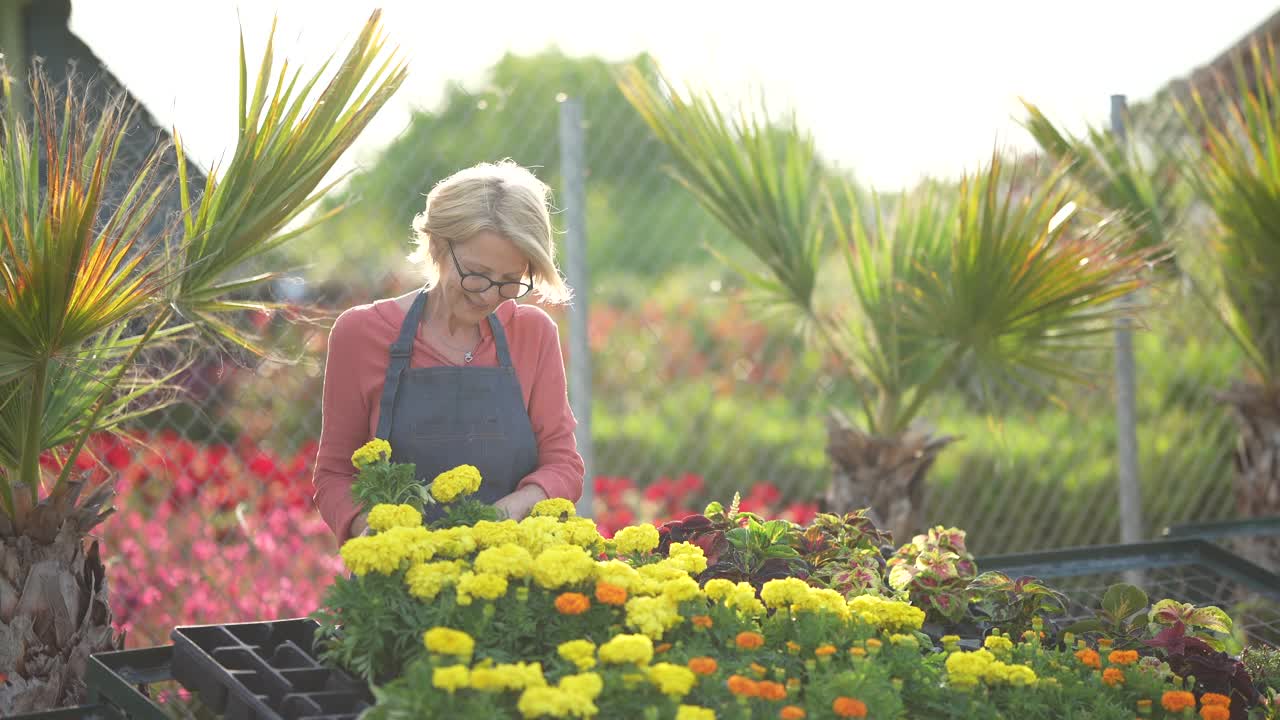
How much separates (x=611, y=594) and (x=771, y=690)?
290 mm

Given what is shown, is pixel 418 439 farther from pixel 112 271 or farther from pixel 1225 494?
pixel 1225 494

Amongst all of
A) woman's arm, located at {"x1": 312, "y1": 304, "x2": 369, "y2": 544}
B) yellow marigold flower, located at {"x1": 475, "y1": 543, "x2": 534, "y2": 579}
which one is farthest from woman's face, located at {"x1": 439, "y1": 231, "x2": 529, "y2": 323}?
yellow marigold flower, located at {"x1": 475, "y1": 543, "x2": 534, "y2": 579}

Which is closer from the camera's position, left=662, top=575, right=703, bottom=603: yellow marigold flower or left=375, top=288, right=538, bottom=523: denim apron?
left=662, top=575, right=703, bottom=603: yellow marigold flower

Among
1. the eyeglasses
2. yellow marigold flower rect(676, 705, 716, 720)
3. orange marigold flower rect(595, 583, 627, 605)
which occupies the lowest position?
yellow marigold flower rect(676, 705, 716, 720)

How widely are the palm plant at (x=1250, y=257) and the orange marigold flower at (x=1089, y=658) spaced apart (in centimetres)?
255

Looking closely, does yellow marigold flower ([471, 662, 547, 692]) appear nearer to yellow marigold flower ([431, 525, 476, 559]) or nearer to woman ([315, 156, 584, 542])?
yellow marigold flower ([431, 525, 476, 559])

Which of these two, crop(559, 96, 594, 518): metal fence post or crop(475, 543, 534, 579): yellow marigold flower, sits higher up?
crop(559, 96, 594, 518): metal fence post

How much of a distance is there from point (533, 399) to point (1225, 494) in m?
4.46

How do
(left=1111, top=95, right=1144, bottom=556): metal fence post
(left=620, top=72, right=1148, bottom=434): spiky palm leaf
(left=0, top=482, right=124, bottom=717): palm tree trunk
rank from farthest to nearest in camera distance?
(left=1111, top=95, right=1144, bottom=556): metal fence post, (left=620, top=72, right=1148, bottom=434): spiky palm leaf, (left=0, top=482, right=124, bottom=717): palm tree trunk

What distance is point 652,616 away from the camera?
5.90ft

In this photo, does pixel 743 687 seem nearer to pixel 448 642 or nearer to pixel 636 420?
pixel 448 642

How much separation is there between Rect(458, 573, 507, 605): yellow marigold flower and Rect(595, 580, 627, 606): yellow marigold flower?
143mm

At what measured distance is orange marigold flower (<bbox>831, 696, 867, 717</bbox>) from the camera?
5.34 feet

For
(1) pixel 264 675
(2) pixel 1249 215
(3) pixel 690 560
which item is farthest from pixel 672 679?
(2) pixel 1249 215
